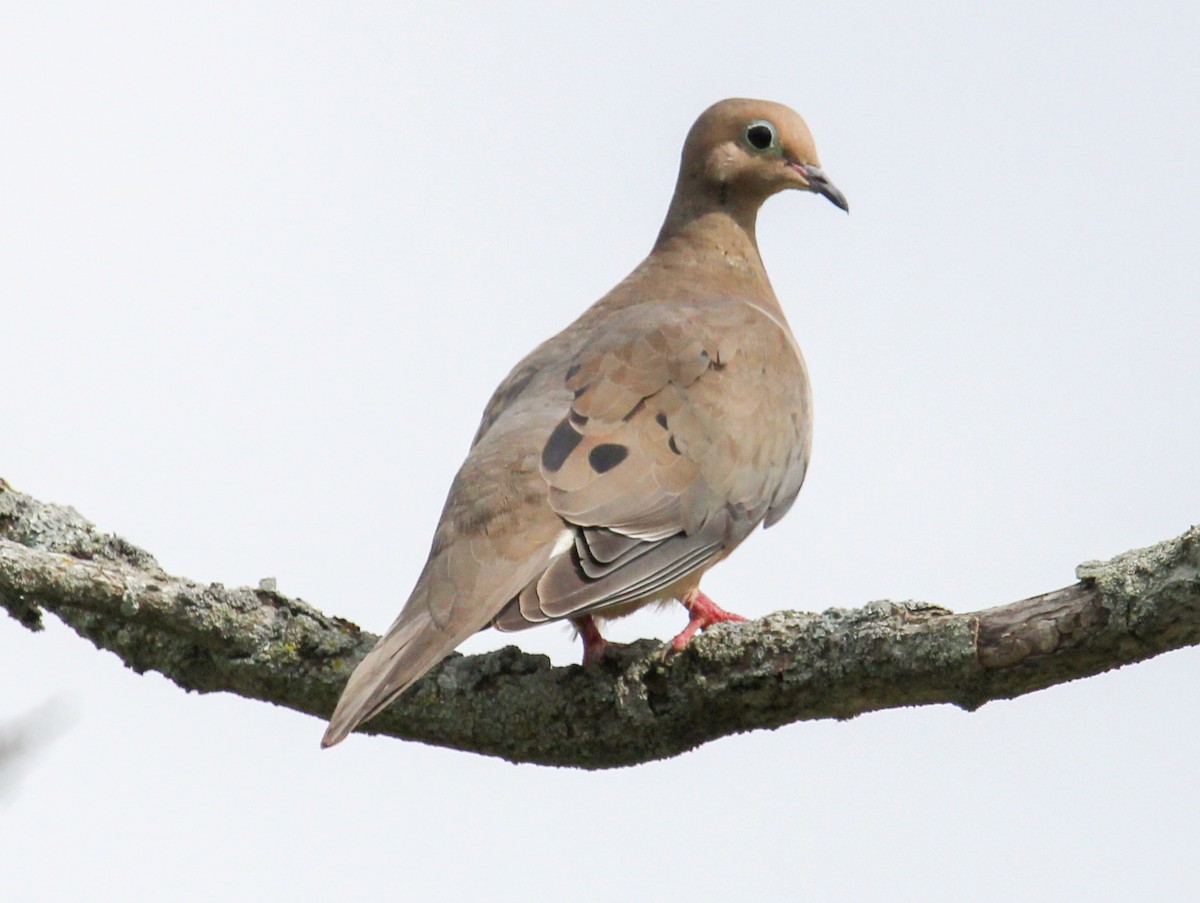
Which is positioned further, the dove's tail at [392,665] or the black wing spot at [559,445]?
the black wing spot at [559,445]

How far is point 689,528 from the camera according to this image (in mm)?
4055

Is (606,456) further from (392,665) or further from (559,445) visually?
(392,665)

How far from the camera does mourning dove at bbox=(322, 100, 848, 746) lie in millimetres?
3568

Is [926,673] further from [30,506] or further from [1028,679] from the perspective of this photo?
[30,506]

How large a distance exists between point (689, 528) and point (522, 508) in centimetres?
48

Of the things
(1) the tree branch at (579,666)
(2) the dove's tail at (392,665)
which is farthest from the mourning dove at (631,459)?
→ (1) the tree branch at (579,666)

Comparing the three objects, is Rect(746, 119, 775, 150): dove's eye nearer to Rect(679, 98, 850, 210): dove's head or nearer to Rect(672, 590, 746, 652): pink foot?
Rect(679, 98, 850, 210): dove's head

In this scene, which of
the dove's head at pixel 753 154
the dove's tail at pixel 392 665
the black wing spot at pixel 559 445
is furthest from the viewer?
the dove's head at pixel 753 154

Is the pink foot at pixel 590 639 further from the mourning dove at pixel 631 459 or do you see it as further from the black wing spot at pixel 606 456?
the black wing spot at pixel 606 456

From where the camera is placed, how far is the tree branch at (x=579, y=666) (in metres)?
3.00

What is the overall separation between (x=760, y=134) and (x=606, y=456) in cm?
188

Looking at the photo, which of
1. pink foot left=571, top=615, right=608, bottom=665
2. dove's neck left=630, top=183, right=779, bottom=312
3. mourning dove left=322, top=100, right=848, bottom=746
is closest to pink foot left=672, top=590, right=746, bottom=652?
mourning dove left=322, top=100, right=848, bottom=746

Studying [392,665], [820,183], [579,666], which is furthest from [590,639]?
[820,183]

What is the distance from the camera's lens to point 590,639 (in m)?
3.77
